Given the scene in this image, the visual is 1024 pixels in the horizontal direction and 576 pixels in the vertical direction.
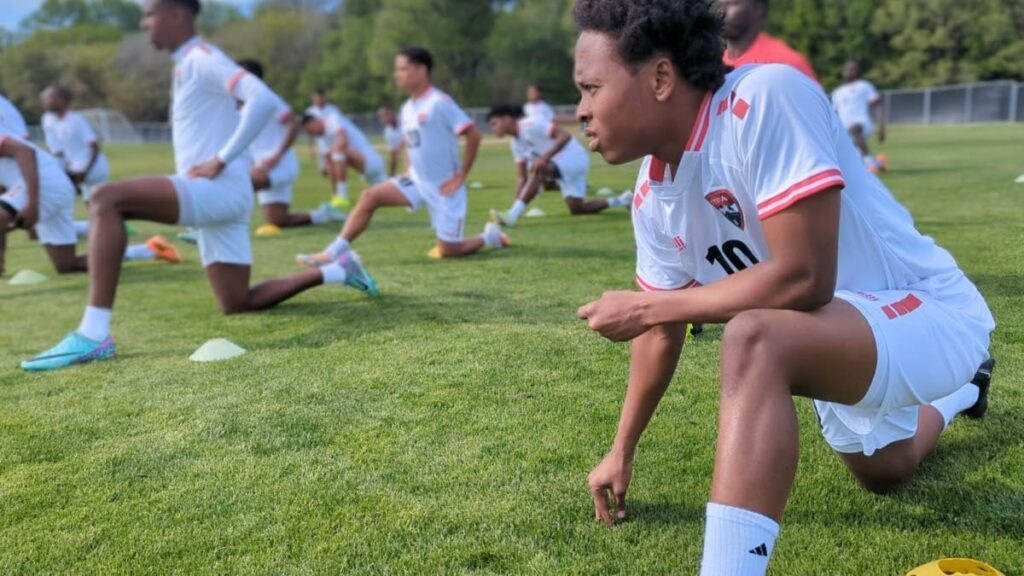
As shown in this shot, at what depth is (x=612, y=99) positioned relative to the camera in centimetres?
206

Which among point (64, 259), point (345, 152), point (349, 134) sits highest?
point (64, 259)

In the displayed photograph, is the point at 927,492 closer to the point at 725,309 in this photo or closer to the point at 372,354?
the point at 725,309

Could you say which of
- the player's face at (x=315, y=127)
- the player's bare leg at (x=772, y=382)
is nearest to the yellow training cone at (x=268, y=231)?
the player's face at (x=315, y=127)

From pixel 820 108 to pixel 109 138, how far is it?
2879 inches

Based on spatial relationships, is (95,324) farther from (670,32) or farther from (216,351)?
(670,32)

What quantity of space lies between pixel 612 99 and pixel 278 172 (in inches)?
433

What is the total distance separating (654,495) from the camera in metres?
2.81

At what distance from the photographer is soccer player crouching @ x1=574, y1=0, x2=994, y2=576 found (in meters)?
1.79

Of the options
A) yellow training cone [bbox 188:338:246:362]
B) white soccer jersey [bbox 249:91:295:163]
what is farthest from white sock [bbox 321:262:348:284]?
white soccer jersey [bbox 249:91:295:163]

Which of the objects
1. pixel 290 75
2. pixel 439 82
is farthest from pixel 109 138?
pixel 439 82

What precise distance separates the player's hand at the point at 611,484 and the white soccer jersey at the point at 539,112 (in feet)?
36.8

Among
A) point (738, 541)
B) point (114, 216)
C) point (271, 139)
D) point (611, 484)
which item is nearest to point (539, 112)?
point (271, 139)

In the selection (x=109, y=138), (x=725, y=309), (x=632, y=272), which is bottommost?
(x=109, y=138)

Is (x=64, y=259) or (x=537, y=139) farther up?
(x=64, y=259)
